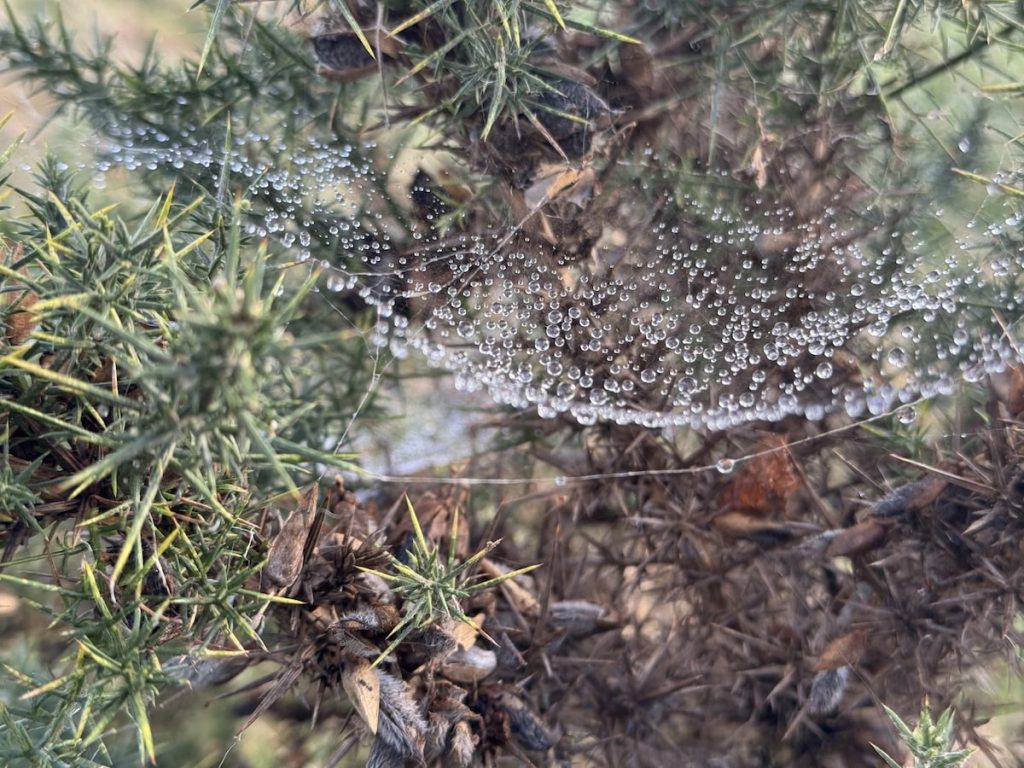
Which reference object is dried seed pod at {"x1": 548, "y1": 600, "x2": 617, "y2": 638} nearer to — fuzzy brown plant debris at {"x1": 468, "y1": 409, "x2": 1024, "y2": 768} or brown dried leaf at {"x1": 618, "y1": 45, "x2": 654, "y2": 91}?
fuzzy brown plant debris at {"x1": 468, "y1": 409, "x2": 1024, "y2": 768}

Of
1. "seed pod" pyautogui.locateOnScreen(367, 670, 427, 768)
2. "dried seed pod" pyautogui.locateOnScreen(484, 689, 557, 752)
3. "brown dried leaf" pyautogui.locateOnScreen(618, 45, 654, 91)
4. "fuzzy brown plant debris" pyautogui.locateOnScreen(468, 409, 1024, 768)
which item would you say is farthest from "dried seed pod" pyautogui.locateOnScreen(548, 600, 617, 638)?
"brown dried leaf" pyautogui.locateOnScreen(618, 45, 654, 91)

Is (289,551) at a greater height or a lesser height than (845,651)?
greater

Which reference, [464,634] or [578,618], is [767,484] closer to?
[578,618]

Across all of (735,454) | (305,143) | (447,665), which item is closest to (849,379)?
(735,454)

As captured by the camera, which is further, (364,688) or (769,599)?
(769,599)

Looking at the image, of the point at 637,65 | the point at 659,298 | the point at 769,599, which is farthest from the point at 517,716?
the point at 637,65

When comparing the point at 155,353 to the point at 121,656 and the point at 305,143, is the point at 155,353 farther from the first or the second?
the point at 305,143

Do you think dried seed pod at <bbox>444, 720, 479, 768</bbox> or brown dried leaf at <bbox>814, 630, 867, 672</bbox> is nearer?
dried seed pod at <bbox>444, 720, 479, 768</bbox>
